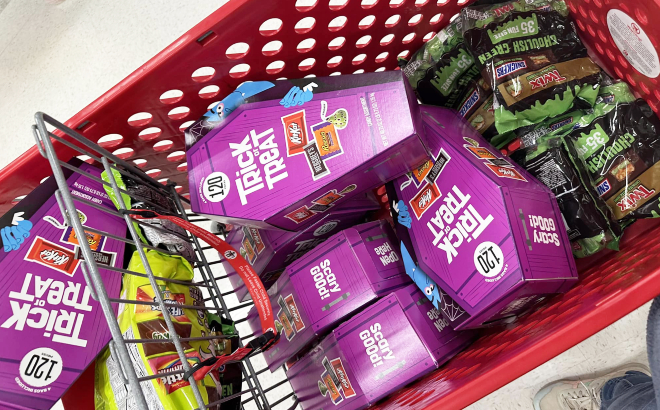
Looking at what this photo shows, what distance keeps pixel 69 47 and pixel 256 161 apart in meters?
1.19

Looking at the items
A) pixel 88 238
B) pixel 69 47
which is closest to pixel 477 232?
pixel 88 238

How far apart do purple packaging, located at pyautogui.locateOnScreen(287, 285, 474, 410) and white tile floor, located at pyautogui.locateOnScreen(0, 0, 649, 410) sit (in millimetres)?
1163

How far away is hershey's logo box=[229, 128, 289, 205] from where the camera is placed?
95 centimetres

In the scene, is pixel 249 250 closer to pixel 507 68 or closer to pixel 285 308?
pixel 285 308

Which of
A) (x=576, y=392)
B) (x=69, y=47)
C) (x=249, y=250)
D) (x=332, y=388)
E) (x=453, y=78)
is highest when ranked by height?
(x=69, y=47)

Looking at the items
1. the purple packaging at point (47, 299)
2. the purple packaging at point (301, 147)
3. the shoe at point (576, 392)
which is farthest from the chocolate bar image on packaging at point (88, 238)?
the shoe at point (576, 392)

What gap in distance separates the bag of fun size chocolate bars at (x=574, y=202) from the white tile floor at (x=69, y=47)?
1154mm

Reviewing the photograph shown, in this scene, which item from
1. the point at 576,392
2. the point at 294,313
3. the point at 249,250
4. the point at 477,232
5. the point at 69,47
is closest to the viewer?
the point at 477,232

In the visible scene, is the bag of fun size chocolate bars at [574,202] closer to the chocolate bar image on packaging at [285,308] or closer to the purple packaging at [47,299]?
the chocolate bar image on packaging at [285,308]

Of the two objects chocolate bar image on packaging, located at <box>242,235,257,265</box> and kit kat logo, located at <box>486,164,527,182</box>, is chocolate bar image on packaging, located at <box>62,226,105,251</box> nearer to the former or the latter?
chocolate bar image on packaging, located at <box>242,235,257,265</box>

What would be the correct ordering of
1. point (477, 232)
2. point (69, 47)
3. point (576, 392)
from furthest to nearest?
point (69, 47) < point (576, 392) < point (477, 232)

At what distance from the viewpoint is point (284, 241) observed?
1130 mm

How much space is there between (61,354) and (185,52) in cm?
56

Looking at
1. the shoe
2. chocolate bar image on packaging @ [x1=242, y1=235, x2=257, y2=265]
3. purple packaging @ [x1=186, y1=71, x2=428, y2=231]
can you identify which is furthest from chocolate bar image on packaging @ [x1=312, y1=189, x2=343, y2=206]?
the shoe
